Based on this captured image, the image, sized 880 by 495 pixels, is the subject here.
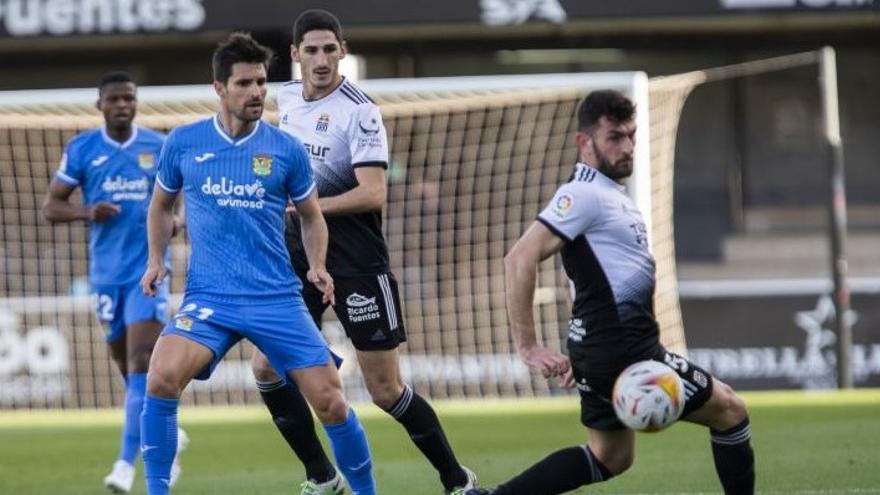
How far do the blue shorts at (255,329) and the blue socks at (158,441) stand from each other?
289 mm

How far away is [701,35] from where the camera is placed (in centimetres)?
2159

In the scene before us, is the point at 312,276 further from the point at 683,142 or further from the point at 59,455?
the point at 683,142

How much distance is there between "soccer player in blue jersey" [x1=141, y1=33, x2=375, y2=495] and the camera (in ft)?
23.1

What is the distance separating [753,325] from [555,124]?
106 inches

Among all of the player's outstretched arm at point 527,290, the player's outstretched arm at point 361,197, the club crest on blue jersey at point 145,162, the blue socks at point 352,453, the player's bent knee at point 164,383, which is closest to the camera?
the player's outstretched arm at point 527,290

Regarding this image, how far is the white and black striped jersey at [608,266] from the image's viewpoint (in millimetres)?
6332

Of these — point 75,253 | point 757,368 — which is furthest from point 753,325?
point 75,253

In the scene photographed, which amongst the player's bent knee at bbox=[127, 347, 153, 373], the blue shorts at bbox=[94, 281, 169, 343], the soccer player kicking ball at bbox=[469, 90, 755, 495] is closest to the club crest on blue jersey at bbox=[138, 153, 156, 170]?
the blue shorts at bbox=[94, 281, 169, 343]

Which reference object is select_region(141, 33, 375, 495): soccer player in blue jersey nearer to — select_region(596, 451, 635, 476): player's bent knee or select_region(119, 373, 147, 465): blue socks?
select_region(596, 451, 635, 476): player's bent knee

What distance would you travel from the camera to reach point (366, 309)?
7.88 meters

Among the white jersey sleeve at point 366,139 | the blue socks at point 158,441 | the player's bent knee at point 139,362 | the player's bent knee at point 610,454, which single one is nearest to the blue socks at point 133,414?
the player's bent knee at point 139,362

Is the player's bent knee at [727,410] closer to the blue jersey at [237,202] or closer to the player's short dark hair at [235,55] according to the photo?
the blue jersey at [237,202]

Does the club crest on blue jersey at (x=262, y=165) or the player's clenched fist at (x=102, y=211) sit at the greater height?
the club crest on blue jersey at (x=262, y=165)

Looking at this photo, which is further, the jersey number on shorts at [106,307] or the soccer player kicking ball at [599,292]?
the jersey number on shorts at [106,307]
